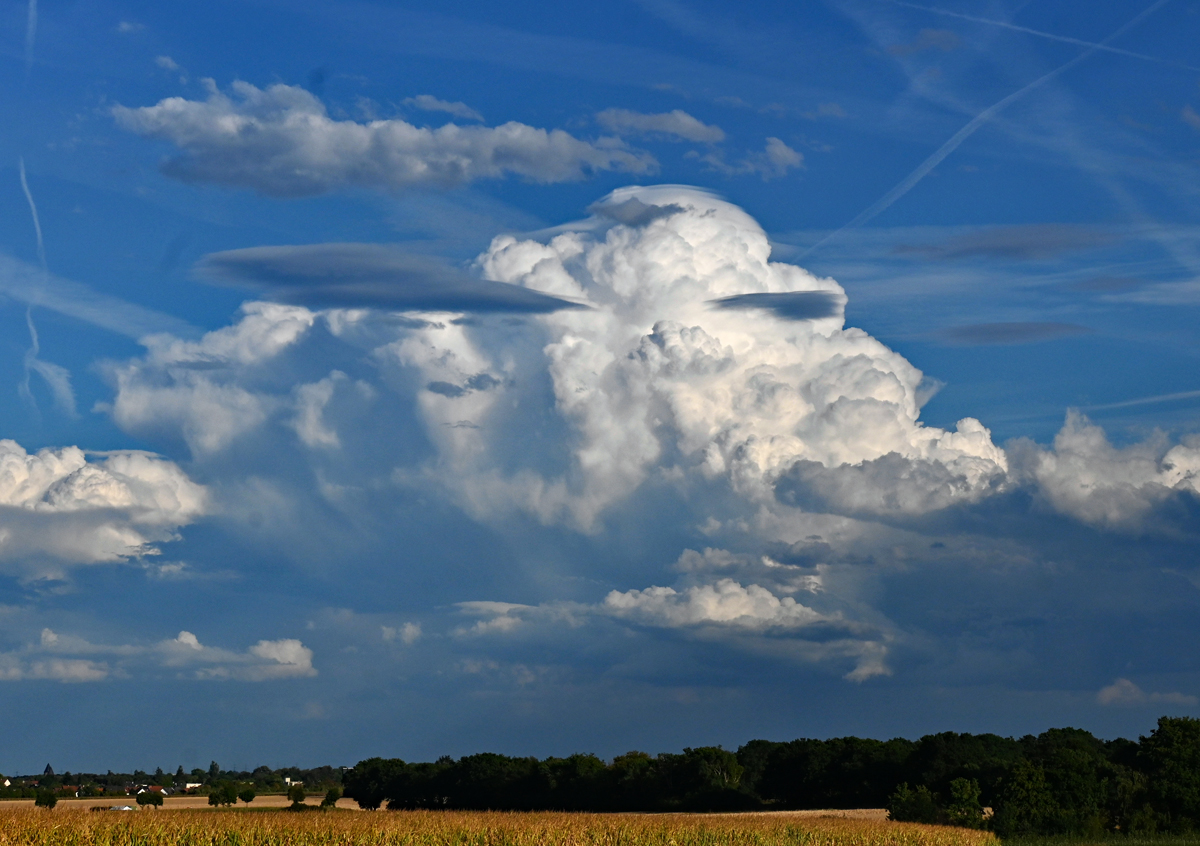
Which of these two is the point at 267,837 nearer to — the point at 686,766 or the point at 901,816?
the point at 901,816

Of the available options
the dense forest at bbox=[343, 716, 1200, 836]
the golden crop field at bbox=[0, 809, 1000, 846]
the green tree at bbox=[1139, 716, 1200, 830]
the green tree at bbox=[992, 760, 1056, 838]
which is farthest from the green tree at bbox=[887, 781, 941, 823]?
the golden crop field at bbox=[0, 809, 1000, 846]

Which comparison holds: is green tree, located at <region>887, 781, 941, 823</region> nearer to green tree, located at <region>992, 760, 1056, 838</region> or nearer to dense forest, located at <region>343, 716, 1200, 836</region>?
dense forest, located at <region>343, 716, 1200, 836</region>

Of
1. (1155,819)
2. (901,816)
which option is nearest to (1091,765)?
(1155,819)

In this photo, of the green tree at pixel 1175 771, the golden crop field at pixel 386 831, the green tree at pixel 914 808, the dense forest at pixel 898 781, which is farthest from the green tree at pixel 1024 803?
the golden crop field at pixel 386 831

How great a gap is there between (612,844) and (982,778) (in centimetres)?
6960

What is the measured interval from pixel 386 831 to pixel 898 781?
10140 centimetres

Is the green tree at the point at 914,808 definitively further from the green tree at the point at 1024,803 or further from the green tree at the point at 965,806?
the green tree at the point at 1024,803

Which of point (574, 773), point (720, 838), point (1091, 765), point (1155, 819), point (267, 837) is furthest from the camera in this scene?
point (574, 773)

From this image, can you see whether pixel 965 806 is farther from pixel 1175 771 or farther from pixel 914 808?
pixel 1175 771

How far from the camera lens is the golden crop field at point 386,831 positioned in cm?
5172

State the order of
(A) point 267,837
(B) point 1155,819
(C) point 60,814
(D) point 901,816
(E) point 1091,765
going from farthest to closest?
1. (E) point 1091,765
2. (B) point 1155,819
3. (D) point 901,816
4. (C) point 60,814
5. (A) point 267,837

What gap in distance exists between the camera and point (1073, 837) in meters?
98.5

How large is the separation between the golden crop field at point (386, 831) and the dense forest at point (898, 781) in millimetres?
39149

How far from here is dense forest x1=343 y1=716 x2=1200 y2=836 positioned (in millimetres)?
103500
